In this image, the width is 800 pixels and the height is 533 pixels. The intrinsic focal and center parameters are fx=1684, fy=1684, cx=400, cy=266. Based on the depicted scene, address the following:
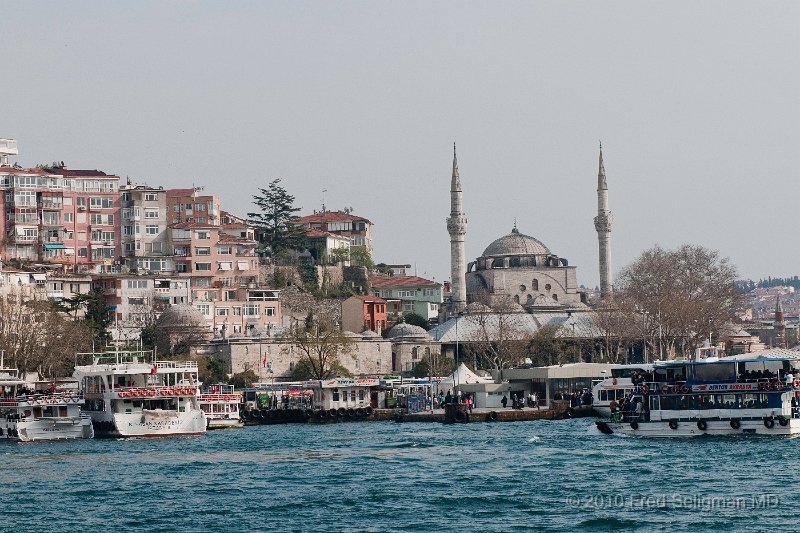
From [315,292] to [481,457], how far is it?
65666 mm

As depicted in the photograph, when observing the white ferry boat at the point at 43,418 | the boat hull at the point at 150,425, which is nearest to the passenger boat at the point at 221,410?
the white ferry boat at the point at 43,418

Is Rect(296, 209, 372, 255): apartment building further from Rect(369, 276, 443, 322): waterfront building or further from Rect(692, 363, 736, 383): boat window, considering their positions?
Rect(692, 363, 736, 383): boat window

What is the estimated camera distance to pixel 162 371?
62031mm

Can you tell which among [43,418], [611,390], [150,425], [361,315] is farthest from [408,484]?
[361,315]

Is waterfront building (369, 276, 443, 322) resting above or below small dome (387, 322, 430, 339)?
above

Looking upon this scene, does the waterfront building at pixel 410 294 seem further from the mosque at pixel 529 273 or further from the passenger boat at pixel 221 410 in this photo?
the passenger boat at pixel 221 410

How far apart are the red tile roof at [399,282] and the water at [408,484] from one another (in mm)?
68726

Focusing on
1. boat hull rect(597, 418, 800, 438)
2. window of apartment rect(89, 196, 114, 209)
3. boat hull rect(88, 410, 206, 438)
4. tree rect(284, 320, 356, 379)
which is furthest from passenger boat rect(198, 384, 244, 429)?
window of apartment rect(89, 196, 114, 209)

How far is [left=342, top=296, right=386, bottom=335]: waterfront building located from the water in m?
52.9

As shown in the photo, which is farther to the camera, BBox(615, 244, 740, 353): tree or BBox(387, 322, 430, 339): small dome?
BBox(387, 322, 430, 339): small dome

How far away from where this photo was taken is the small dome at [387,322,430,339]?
106 meters

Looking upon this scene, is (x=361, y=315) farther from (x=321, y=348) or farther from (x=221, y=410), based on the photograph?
(x=221, y=410)

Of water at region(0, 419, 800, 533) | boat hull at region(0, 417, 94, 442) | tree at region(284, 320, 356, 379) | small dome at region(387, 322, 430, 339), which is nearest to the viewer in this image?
water at region(0, 419, 800, 533)

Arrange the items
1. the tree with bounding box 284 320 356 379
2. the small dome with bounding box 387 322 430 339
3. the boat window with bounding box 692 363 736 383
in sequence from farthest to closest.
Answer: the small dome with bounding box 387 322 430 339, the tree with bounding box 284 320 356 379, the boat window with bounding box 692 363 736 383
